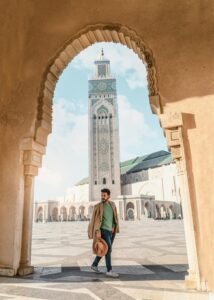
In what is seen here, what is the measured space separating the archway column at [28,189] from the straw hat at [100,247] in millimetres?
994

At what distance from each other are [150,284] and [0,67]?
3767 mm

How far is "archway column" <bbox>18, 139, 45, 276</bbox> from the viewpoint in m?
3.71

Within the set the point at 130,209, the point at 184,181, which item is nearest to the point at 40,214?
the point at 130,209

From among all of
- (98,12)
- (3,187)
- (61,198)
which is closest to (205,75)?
(98,12)

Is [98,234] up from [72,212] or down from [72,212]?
down

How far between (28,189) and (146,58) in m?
2.67

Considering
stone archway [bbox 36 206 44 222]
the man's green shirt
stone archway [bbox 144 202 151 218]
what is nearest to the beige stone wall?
the man's green shirt

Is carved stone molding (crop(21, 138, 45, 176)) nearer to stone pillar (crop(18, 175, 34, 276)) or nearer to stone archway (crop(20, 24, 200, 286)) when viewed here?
stone archway (crop(20, 24, 200, 286))

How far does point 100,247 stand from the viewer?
364 cm

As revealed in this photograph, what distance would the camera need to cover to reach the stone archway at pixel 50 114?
306 cm

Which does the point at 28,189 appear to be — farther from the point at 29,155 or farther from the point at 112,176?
the point at 112,176

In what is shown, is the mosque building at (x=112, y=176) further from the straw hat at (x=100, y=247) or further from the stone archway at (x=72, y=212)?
the straw hat at (x=100, y=247)

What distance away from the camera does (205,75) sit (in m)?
3.37

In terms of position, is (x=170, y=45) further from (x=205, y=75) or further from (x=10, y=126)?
(x=10, y=126)
